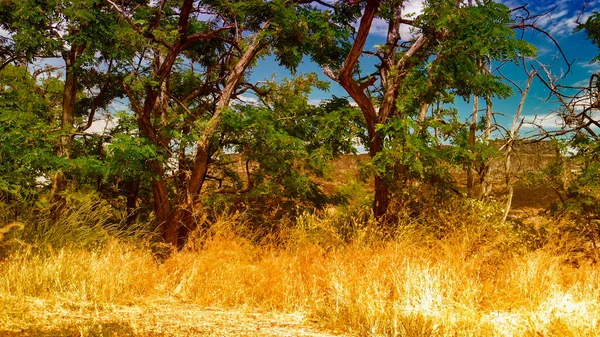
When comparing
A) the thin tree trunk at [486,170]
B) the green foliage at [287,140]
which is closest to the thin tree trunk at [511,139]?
the thin tree trunk at [486,170]

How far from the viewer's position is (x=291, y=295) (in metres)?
5.59

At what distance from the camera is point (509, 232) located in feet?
33.1

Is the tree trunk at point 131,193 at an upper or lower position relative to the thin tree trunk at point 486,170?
lower

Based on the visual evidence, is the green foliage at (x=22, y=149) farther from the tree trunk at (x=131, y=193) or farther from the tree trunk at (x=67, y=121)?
the tree trunk at (x=131, y=193)

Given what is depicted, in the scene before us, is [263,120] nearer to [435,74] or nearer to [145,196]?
[435,74]

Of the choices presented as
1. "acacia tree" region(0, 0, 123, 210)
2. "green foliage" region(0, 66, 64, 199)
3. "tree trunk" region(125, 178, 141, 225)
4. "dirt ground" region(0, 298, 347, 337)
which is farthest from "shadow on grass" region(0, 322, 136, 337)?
"tree trunk" region(125, 178, 141, 225)

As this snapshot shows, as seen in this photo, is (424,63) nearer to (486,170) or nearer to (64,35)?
(486,170)

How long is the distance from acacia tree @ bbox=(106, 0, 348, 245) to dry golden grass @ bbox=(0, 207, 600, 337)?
4000 millimetres

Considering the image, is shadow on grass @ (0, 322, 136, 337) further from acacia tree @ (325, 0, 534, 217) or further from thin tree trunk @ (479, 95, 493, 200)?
thin tree trunk @ (479, 95, 493, 200)

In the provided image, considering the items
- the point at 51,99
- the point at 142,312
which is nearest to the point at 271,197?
the point at 51,99

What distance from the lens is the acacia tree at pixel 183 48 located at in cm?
1028

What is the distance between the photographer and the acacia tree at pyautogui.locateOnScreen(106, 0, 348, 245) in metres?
10.3

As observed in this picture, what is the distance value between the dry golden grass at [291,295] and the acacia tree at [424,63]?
13.8 ft

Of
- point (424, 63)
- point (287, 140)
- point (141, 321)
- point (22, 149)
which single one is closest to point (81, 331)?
point (141, 321)
